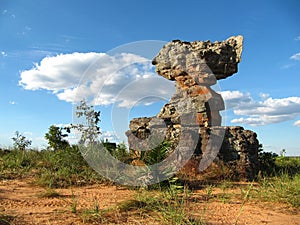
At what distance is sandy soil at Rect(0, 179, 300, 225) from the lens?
299cm

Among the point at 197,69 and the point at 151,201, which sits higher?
the point at 197,69

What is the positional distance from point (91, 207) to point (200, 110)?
4244 millimetres

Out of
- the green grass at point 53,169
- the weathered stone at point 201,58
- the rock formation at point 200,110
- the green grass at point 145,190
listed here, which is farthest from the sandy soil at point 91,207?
the weathered stone at point 201,58

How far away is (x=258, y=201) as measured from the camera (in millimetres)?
3922

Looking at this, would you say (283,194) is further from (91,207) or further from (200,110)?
(200,110)

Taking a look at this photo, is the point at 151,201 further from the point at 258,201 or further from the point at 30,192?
the point at 30,192

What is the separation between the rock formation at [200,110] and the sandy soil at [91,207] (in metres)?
1.86

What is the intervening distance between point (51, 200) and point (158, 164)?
6.11 feet

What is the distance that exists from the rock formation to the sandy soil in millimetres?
1863

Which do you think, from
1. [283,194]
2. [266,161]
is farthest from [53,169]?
[266,161]

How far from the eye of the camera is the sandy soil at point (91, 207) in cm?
299

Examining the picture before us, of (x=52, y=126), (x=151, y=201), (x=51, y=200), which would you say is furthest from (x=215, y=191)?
(x=52, y=126)

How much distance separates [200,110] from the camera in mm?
6996

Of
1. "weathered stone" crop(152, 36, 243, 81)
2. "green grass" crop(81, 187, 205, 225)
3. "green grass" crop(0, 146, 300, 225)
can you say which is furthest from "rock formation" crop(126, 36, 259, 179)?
"green grass" crop(81, 187, 205, 225)
